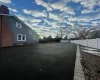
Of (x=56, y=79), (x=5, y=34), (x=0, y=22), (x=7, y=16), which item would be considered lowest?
(x=56, y=79)

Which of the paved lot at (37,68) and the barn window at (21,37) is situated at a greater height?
the barn window at (21,37)

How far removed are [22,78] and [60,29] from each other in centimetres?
6050

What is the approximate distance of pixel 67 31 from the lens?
204 feet

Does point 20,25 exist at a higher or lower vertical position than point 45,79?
higher

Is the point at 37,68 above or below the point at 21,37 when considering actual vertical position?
below

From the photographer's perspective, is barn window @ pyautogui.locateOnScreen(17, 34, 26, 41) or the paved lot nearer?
the paved lot

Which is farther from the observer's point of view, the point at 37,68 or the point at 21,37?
the point at 21,37

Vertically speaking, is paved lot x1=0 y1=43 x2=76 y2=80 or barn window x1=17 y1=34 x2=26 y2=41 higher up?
barn window x1=17 y1=34 x2=26 y2=41

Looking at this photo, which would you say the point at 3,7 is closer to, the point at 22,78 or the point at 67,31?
the point at 22,78

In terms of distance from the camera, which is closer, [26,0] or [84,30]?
[26,0]

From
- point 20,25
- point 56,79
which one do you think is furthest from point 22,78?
point 20,25

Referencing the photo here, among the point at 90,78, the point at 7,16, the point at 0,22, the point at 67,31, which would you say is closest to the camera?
the point at 90,78

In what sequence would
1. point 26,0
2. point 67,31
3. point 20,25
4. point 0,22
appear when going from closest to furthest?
point 26,0 < point 0,22 < point 20,25 < point 67,31

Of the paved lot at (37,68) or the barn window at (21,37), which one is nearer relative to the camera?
the paved lot at (37,68)
